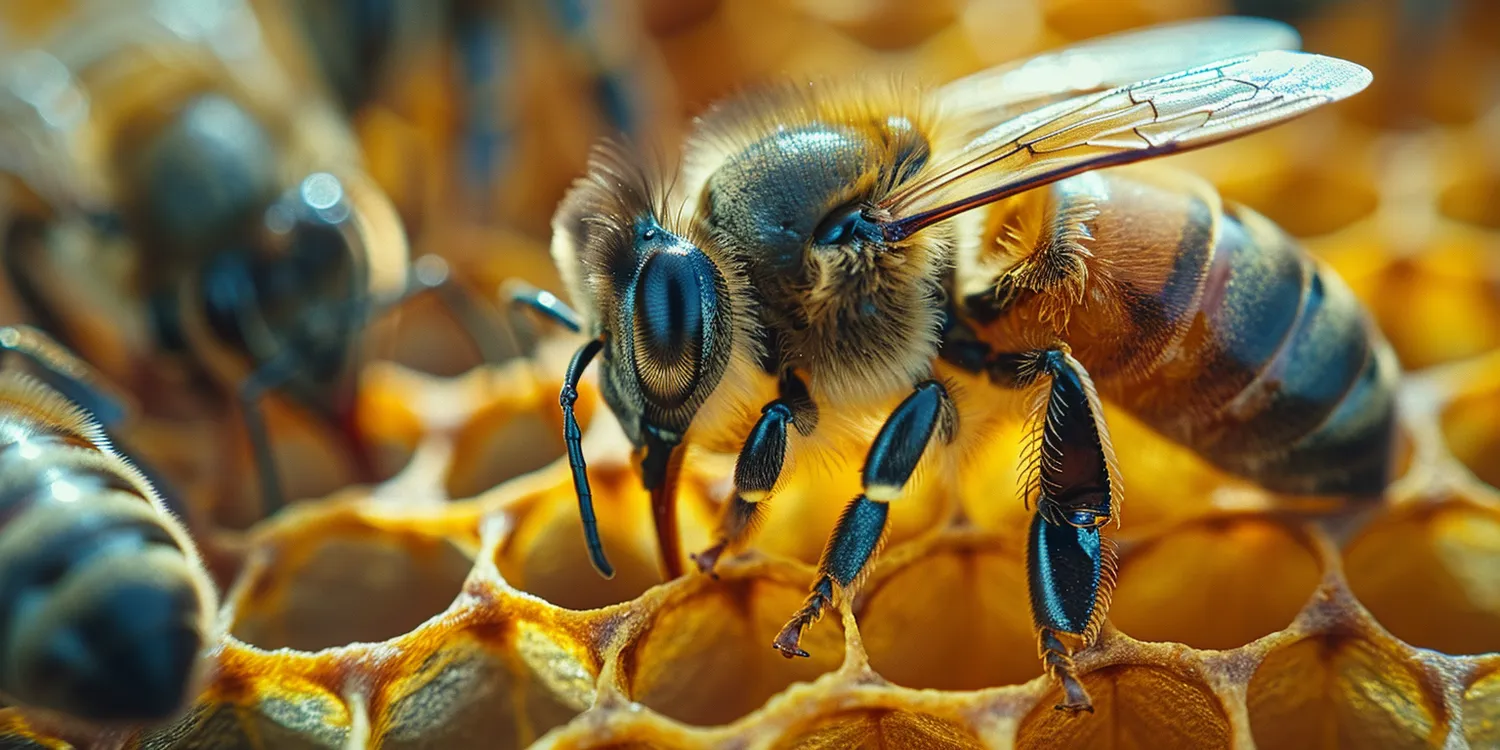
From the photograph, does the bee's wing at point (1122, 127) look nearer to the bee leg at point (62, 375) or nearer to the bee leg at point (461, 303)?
the bee leg at point (461, 303)

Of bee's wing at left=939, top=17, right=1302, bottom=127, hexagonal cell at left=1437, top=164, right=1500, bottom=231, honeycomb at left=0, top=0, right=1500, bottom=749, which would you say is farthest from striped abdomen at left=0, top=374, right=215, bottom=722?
hexagonal cell at left=1437, top=164, right=1500, bottom=231

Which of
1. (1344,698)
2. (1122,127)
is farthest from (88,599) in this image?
(1344,698)

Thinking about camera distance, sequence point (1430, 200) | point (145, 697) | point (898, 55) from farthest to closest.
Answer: point (898, 55), point (1430, 200), point (145, 697)

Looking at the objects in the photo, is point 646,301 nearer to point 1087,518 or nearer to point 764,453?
point 764,453

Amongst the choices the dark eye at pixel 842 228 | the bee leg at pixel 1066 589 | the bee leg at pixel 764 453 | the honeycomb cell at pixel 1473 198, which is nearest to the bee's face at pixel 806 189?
the dark eye at pixel 842 228

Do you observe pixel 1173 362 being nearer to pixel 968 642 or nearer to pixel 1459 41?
pixel 968 642

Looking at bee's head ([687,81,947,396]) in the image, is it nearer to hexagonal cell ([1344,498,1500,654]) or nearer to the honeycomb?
the honeycomb

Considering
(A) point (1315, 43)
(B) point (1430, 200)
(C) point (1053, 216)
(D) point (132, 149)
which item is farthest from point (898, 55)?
(D) point (132, 149)
